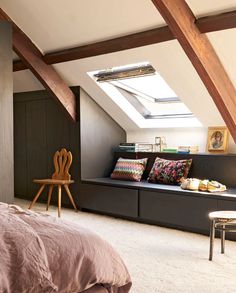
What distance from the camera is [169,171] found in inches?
202

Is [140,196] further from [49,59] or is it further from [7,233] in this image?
[7,233]

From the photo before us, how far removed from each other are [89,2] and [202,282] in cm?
295

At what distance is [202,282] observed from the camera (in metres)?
3.05

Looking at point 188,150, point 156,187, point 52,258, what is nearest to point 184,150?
point 188,150

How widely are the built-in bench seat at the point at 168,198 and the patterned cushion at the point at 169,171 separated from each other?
0.35ft

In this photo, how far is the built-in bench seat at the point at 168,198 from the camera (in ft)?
14.3

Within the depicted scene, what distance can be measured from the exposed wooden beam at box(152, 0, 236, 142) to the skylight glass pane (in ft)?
4.47

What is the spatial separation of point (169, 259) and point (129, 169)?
2.17m

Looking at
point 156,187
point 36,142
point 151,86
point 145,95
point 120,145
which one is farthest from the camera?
point 36,142

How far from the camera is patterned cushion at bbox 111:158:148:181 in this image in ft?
18.2

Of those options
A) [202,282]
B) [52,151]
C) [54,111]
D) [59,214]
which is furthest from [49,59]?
[202,282]

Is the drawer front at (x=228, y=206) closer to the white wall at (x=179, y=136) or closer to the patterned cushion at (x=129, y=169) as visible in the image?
the white wall at (x=179, y=136)

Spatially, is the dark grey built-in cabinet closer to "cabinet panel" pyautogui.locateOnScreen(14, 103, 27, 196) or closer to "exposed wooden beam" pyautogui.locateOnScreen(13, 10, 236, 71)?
"cabinet panel" pyautogui.locateOnScreen(14, 103, 27, 196)

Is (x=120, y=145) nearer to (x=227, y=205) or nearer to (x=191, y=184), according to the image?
(x=191, y=184)
